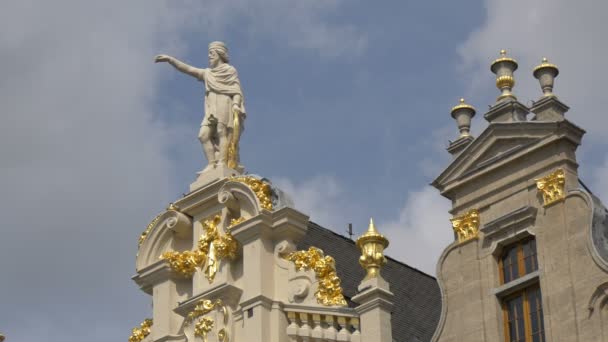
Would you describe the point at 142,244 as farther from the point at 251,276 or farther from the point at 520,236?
the point at 520,236

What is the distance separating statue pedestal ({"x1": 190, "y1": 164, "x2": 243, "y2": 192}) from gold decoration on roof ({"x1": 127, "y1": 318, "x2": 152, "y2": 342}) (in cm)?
288

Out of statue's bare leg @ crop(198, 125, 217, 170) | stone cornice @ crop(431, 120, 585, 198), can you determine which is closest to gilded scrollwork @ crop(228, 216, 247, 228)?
statue's bare leg @ crop(198, 125, 217, 170)

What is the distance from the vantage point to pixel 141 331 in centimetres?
3594

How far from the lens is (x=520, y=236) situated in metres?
31.1

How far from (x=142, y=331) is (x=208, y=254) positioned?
246 cm

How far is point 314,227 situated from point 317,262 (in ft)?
14.1

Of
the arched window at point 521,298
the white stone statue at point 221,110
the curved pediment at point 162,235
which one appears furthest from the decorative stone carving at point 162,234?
the arched window at point 521,298

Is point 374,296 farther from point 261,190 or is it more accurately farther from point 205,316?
point 205,316

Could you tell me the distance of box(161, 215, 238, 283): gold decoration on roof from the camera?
34.2 m

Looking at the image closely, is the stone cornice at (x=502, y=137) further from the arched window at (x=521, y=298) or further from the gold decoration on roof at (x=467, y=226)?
the arched window at (x=521, y=298)

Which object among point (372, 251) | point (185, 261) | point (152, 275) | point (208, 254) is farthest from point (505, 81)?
point (152, 275)

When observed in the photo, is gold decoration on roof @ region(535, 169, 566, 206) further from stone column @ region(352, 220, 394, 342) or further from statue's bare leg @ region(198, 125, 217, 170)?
statue's bare leg @ region(198, 125, 217, 170)

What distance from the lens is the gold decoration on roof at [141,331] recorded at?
35.8 m

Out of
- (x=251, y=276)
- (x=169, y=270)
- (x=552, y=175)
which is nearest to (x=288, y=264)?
(x=251, y=276)
